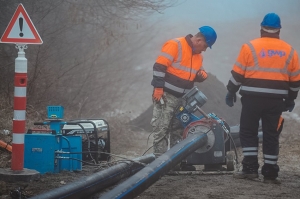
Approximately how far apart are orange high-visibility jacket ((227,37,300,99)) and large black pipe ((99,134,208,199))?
95 centimetres

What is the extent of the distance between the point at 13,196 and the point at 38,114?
6551 mm

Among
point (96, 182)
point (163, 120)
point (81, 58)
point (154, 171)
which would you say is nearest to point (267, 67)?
point (163, 120)

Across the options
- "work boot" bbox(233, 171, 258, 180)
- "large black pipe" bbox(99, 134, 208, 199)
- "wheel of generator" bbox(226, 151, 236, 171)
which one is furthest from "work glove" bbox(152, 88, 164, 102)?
"work boot" bbox(233, 171, 258, 180)

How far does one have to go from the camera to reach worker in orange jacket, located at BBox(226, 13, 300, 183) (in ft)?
22.8

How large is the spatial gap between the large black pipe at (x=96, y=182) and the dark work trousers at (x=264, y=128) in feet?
4.07

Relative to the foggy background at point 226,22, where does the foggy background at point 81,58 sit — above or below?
below

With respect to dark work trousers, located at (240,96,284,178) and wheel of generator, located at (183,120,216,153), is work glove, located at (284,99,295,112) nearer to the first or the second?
dark work trousers, located at (240,96,284,178)

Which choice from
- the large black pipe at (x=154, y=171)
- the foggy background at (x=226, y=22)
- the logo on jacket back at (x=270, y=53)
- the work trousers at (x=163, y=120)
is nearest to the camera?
the large black pipe at (x=154, y=171)

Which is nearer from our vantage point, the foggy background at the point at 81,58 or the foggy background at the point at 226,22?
the foggy background at the point at 81,58

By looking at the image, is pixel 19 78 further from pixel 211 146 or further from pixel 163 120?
pixel 211 146

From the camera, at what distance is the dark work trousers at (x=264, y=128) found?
7.03 m

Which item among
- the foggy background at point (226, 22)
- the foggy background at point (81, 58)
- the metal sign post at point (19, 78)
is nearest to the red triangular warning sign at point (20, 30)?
the metal sign post at point (19, 78)

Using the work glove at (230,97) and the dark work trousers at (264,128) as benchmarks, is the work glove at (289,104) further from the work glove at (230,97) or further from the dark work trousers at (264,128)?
the work glove at (230,97)

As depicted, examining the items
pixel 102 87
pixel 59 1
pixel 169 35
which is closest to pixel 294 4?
pixel 169 35
